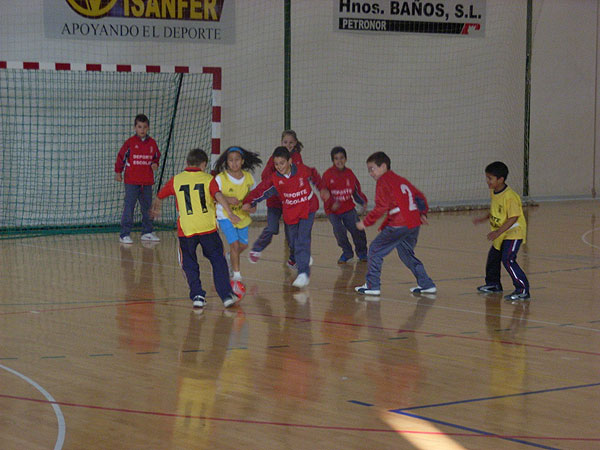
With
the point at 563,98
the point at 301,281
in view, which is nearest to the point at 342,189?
the point at 301,281

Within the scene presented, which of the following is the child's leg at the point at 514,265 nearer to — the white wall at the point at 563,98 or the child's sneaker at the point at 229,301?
the child's sneaker at the point at 229,301

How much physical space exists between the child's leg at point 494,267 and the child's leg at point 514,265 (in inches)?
7.5

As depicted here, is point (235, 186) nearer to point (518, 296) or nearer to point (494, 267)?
point (494, 267)

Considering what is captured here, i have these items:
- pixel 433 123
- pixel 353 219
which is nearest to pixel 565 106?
pixel 433 123

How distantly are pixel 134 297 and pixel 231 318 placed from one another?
53.9 inches

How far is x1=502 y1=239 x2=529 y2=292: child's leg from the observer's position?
897cm

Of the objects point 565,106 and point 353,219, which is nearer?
point 353,219

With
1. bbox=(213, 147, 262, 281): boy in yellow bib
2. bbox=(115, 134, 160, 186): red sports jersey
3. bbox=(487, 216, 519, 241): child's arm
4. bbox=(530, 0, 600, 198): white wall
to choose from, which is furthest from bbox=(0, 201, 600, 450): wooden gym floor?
bbox=(530, 0, 600, 198): white wall

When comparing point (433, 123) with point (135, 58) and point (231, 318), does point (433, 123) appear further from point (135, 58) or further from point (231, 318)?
point (231, 318)

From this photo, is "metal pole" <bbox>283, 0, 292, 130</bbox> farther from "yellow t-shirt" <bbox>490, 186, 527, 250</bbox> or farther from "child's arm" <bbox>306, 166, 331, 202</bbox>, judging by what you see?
"yellow t-shirt" <bbox>490, 186, 527, 250</bbox>

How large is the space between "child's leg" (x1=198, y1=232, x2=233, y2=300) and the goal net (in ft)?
21.3

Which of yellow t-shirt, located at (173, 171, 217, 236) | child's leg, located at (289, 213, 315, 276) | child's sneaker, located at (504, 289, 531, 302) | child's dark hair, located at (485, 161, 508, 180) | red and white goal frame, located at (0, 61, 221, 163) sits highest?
red and white goal frame, located at (0, 61, 221, 163)

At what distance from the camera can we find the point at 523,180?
19.8 m

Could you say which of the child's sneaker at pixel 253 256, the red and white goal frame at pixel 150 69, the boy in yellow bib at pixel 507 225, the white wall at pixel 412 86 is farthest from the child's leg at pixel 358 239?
the white wall at pixel 412 86
